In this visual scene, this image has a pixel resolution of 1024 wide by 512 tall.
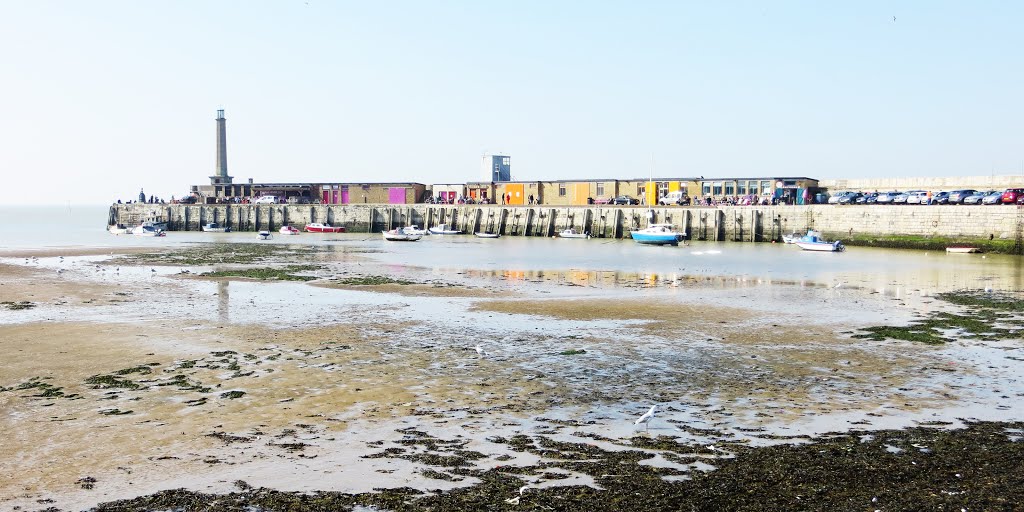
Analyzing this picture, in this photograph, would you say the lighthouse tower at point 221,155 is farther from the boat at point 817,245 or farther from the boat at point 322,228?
the boat at point 817,245

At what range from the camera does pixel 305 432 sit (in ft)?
41.0

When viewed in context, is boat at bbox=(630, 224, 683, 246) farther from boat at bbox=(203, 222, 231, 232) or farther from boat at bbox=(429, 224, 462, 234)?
boat at bbox=(203, 222, 231, 232)

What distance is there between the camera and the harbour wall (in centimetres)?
5953

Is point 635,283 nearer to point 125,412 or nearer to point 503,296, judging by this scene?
point 503,296

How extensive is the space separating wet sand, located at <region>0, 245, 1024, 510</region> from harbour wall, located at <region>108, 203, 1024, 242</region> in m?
37.3

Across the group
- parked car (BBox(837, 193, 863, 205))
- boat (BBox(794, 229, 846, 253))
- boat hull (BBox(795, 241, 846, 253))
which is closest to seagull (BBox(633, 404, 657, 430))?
boat hull (BBox(795, 241, 846, 253))

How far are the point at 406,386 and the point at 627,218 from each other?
66709mm

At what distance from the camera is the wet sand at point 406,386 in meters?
11.1

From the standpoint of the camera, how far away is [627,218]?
80.9 meters

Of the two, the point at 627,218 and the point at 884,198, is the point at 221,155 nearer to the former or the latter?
the point at 627,218

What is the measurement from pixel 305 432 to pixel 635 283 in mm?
25617

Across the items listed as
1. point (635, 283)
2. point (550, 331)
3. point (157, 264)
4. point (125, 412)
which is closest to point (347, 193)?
point (157, 264)

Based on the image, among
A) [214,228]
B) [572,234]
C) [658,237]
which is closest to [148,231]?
[214,228]

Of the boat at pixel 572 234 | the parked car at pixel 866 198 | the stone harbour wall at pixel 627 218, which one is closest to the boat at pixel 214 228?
the stone harbour wall at pixel 627 218
